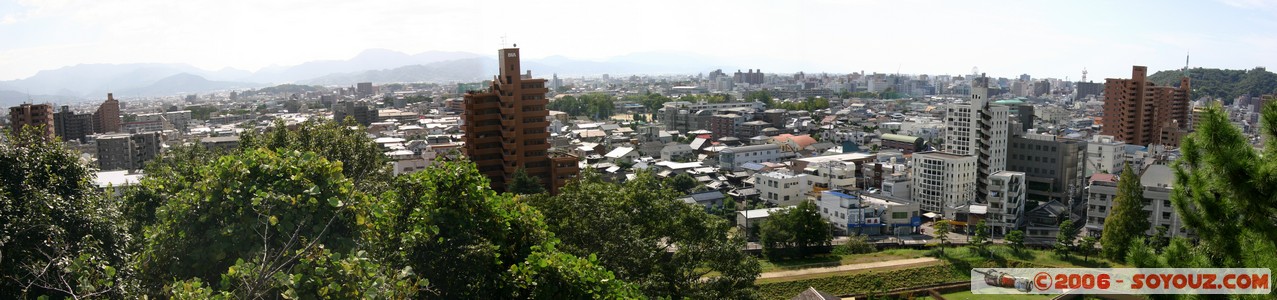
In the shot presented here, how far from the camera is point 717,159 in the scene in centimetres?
2559

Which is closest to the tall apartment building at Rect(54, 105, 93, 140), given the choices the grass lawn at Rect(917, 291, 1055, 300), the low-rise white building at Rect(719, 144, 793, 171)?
the low-rise white building at Rect(719, 144, 793, 171)

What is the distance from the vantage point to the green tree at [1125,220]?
1293cm

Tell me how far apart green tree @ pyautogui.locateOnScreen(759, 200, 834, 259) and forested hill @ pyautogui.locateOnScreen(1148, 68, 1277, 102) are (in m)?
44.0

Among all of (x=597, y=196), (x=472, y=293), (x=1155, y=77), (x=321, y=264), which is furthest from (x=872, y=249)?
(x=1155, y=77)

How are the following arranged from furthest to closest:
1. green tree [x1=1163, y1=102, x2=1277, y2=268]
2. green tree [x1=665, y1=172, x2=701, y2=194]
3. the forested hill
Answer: the forested hill → green tree [x1=665, y1=172, x2=701, y2=194] → green tree [x1=1163, y1=102, x2=1277, y2=268]

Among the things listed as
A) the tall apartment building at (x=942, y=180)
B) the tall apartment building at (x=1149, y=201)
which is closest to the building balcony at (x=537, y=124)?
the tall apartment building at (x=942, y=180)

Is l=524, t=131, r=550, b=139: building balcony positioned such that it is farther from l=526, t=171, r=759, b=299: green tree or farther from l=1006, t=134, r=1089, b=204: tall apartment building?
l=1006, t=134, r=1089, b=204: tall apartment building

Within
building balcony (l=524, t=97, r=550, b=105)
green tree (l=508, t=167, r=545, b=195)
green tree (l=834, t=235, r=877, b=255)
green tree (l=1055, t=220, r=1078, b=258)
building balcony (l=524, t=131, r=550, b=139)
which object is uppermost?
building balcony (l=524, t=97, r=550, b=105)

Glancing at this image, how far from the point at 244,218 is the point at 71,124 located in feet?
112

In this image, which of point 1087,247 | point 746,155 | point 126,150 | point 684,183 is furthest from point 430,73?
point 1087,247

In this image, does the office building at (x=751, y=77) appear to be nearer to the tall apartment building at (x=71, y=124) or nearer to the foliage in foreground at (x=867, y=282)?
the tall apartment building at (x=71, y=124)

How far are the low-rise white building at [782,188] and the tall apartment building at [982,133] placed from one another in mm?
3632

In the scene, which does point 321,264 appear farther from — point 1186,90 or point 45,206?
point 1186,90

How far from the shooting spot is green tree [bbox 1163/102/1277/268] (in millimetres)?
3148
